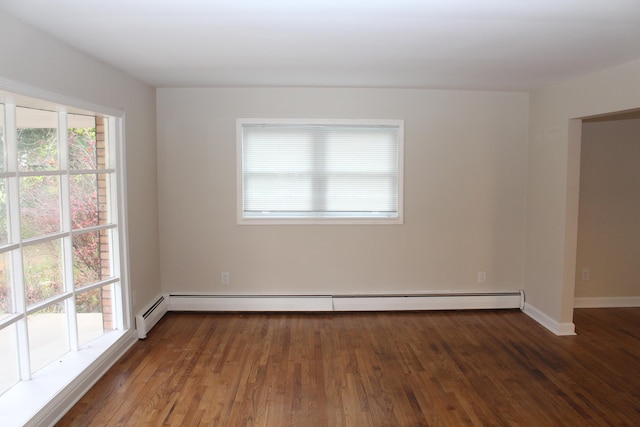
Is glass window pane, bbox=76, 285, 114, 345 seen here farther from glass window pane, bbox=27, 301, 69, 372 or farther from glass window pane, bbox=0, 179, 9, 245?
glass window pane, bbox=0, 179, 9, 245

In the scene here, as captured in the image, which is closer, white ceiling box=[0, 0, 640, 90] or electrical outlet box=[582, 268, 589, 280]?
white ceiling box=[0, 0, 640, 90]

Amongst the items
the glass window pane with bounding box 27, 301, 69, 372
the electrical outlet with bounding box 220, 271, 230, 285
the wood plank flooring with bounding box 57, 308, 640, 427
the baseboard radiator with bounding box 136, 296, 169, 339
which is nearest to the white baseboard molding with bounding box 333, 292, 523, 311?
the wood plank flooring with bounding box 57, 308, 640, 427

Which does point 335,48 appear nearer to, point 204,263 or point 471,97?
point 471,97

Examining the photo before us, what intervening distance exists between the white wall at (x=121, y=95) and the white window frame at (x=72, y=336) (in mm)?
83

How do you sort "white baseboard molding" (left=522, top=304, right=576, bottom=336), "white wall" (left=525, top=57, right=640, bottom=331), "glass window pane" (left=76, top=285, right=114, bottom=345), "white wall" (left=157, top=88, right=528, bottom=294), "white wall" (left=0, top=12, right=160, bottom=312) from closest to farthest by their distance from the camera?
1. "white wall" (left=0, top=12, right=160, bottom=312)
2. "glass window pane" (left=76, top=285, right=114, bottom=345)
3. "white wall" (left=525, top=57, right=640, bottom=331)
4. "white baseboard molding" (left=522, top=304, right=576, bottom=336)
5. "white wall" (left=157, top=88, right=528, bottom=294)

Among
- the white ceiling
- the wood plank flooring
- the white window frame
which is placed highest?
the white ceiling

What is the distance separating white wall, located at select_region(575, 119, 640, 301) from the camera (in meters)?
4.71

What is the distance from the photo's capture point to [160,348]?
3811 millimetres

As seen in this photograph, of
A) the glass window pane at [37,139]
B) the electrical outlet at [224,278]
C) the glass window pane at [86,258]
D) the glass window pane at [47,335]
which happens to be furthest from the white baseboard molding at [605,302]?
the glass window pane at [37,139]

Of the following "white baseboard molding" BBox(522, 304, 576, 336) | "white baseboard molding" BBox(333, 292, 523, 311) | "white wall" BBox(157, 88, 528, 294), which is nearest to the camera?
Result: "white baseboard molding" BBox(522, 304, 576, 336)

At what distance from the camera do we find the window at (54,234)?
2553 mm

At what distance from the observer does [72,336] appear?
10.6 ft

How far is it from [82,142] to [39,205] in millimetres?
703

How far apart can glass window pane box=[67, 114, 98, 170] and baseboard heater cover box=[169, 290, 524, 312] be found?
1.85m
